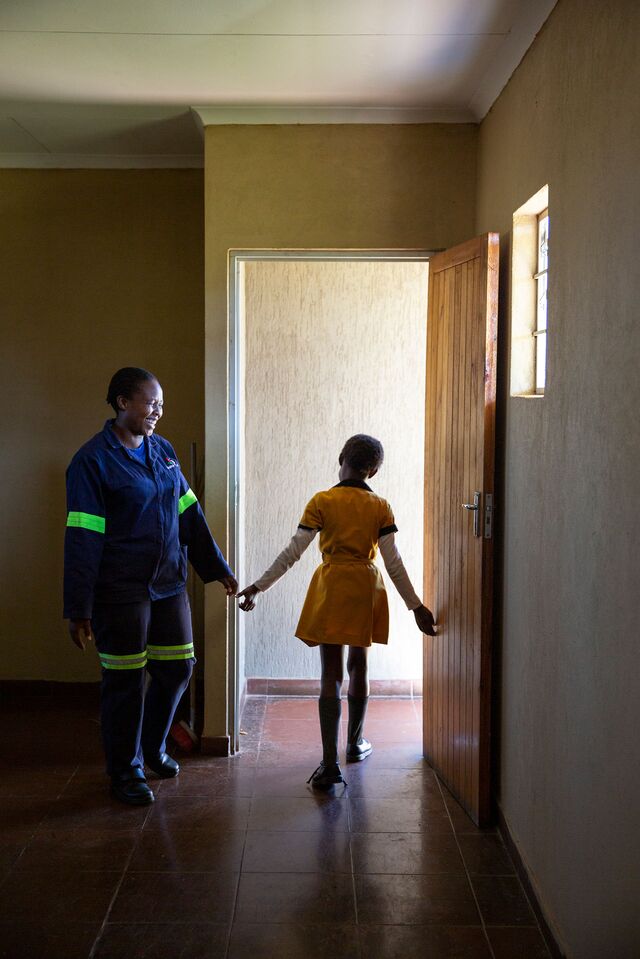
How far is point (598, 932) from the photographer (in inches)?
82.4

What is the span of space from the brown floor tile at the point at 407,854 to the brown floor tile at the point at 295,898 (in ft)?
0.46

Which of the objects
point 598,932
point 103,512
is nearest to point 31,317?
point 103,512

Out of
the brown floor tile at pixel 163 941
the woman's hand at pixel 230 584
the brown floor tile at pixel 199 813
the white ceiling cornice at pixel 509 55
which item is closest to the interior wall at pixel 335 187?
the white ceiling cornice at pixel 509 55

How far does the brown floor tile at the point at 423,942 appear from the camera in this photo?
2.49 metres

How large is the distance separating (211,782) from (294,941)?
1.17 meters

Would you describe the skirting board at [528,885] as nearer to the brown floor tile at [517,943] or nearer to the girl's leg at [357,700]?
the brown floor tile at [517,943]

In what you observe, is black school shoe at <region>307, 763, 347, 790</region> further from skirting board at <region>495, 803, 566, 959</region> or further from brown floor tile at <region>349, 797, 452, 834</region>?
skirting board at <region>495, 803, 566, 959</region>

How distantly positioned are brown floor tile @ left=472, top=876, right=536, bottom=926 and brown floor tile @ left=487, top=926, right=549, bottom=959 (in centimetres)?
3

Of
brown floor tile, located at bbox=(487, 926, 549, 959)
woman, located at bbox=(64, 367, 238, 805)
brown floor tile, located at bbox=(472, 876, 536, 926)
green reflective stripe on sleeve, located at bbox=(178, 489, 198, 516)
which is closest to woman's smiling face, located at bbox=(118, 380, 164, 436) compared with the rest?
woman, located at bbox=(64, 367, 238, 805)

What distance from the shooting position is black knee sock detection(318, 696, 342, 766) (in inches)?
142

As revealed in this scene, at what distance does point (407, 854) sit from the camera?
3.06 metres

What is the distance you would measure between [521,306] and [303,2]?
3.85ft

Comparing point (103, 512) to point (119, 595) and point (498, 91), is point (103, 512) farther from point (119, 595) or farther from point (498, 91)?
point (498, 91)

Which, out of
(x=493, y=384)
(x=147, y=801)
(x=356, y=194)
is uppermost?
(x=356, y=194)
